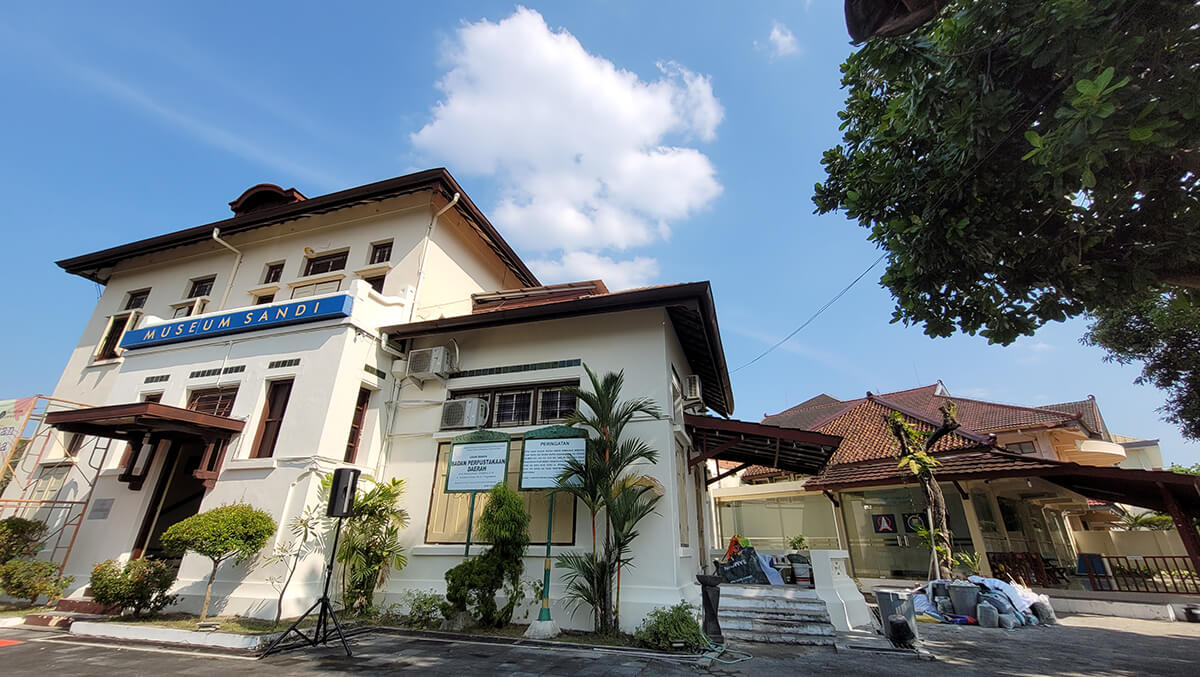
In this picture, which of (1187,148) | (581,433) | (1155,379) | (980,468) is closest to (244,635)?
(581,433)

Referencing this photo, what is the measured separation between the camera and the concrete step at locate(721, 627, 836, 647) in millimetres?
6875

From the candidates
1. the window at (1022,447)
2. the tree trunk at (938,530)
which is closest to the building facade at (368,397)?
the tree trunk at (938,530)

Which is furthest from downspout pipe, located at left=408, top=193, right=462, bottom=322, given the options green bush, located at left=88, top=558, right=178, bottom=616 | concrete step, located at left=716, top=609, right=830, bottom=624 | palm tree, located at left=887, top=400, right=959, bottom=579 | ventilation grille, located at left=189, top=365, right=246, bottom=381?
palm tree, located at left=887, top=400, right=959, bottom=579

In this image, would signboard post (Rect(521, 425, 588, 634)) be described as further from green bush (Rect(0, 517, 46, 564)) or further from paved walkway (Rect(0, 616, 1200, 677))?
green bush (Rect(0, 517, 46, 564))

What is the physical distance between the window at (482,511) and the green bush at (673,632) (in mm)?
1754

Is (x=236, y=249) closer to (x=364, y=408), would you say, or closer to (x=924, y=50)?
(x=364, y=408)

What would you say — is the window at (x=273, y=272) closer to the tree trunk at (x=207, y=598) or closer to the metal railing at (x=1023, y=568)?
the tree trunk at (x=207, y=598)

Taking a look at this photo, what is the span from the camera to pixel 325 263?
1135cm

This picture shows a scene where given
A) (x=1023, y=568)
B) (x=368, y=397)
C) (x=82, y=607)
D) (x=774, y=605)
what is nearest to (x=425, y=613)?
(x=368, y=397)

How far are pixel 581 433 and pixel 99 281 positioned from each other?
1642 centimetres

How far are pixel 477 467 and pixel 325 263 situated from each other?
7.09 meters

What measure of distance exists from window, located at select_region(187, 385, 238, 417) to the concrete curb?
3.49m

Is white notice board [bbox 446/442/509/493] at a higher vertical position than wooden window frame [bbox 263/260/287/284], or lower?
lower

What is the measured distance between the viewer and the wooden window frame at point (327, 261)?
11180 millimetres
